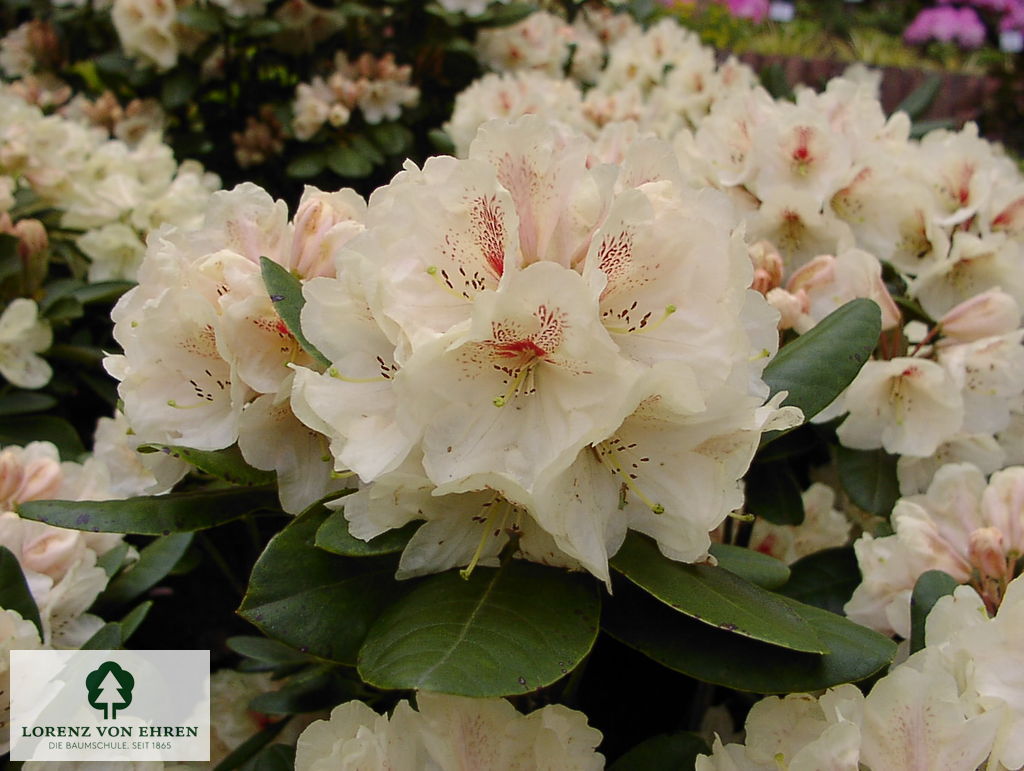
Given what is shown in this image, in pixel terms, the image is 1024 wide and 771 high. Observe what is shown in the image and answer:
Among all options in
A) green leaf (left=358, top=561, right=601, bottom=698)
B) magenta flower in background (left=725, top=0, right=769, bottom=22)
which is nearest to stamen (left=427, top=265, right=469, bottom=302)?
green leaf (left=358, top=561, right=601, bottom=698)

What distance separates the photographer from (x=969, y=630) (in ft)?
2.56

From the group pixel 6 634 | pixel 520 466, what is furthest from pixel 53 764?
pixel 520 466

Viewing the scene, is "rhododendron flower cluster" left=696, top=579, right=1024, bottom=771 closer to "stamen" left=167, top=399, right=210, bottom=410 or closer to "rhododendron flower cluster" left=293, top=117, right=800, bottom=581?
"rhododendron flower cluster" left=293, top=117, right=800, bottom=581

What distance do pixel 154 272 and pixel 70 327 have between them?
1093 millimetres

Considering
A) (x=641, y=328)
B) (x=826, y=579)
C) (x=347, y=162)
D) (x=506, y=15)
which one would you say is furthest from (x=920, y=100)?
(x=641, y=328)

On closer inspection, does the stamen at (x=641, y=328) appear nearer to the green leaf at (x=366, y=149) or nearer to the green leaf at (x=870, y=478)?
the green leaf at (x=870, y=478)

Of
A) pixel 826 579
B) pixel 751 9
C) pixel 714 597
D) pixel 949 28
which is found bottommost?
pixel 751 9

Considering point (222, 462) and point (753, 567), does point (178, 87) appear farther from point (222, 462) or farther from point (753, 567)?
point (753, 567)

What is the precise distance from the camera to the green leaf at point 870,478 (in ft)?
4.10

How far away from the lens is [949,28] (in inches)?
347

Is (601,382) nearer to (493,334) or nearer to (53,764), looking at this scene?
(493,334)

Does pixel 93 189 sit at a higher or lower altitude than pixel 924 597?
lower

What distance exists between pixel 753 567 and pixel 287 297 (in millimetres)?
511

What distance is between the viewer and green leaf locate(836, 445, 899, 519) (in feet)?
4.10
